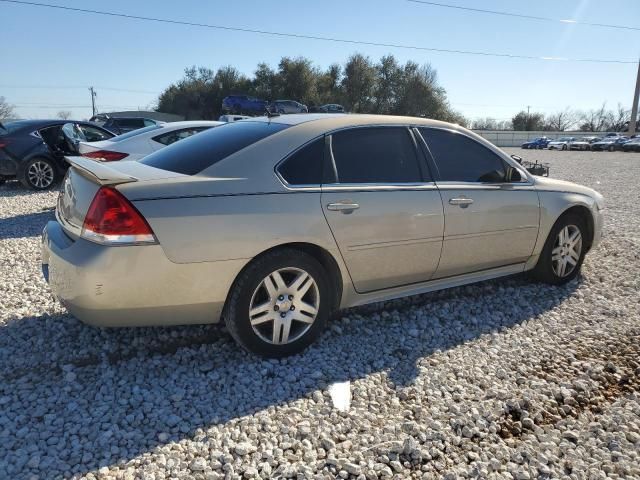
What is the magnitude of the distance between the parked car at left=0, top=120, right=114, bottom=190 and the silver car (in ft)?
24.2

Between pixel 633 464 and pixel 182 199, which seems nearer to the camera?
pixel 633 464

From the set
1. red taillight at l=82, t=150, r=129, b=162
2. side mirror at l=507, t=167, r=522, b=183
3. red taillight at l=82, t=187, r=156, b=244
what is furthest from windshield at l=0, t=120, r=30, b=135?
side mirror at l=507, t=167, r=522, b=183

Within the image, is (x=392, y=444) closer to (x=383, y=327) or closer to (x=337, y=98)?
(x=383, y=327)

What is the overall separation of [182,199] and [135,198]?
247mm

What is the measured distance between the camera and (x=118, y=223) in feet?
8.66

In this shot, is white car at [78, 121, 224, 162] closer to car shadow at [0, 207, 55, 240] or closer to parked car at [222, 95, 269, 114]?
car shadow at [0, 207, 55, 240]

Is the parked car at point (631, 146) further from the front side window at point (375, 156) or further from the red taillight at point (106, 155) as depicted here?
the front side window at point (375, 156)

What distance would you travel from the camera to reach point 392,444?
236 centimetres

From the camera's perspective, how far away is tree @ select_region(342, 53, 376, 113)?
57.2m

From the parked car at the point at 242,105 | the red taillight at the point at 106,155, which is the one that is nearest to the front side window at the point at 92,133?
the red taillight at the point at 106,155

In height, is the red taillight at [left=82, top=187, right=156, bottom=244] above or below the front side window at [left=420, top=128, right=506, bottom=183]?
below

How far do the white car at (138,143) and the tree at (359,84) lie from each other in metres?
51.2

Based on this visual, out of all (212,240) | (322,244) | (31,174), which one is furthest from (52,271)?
(31,174)

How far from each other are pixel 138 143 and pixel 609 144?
53.2 m
